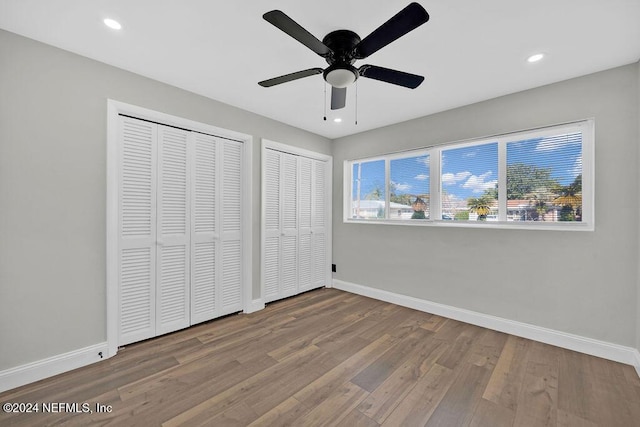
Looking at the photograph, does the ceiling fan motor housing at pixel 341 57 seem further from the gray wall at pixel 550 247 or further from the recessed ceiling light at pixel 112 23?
the gray wall at pixel 550 247

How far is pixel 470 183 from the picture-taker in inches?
124

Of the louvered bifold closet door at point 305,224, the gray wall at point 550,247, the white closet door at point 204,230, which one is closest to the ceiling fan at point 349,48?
the white closet door at point 204,230

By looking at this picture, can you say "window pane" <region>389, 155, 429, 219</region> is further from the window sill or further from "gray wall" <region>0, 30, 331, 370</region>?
"gray wall" <region>0, 30, 331, 370</region>

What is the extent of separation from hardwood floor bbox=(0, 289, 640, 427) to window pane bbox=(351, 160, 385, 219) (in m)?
1.87

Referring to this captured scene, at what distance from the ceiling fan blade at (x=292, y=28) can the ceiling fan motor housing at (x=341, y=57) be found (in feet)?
0.37

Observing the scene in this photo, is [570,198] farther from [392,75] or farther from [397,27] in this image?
[397,27]

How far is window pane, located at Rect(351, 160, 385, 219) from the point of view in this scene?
4074mm

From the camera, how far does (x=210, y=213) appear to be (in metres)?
3.00

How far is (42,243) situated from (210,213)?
4.41ft

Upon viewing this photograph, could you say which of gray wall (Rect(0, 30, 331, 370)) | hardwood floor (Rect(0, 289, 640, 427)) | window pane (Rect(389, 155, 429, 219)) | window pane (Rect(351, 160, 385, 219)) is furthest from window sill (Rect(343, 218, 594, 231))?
gray wall (Rect(0, 30, 331, 370))

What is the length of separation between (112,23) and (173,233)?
1.78m

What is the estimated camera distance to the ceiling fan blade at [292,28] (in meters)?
1.29

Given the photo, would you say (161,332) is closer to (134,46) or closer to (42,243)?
(42,243)

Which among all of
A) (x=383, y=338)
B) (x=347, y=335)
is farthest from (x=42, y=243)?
(x=383, y=338)
